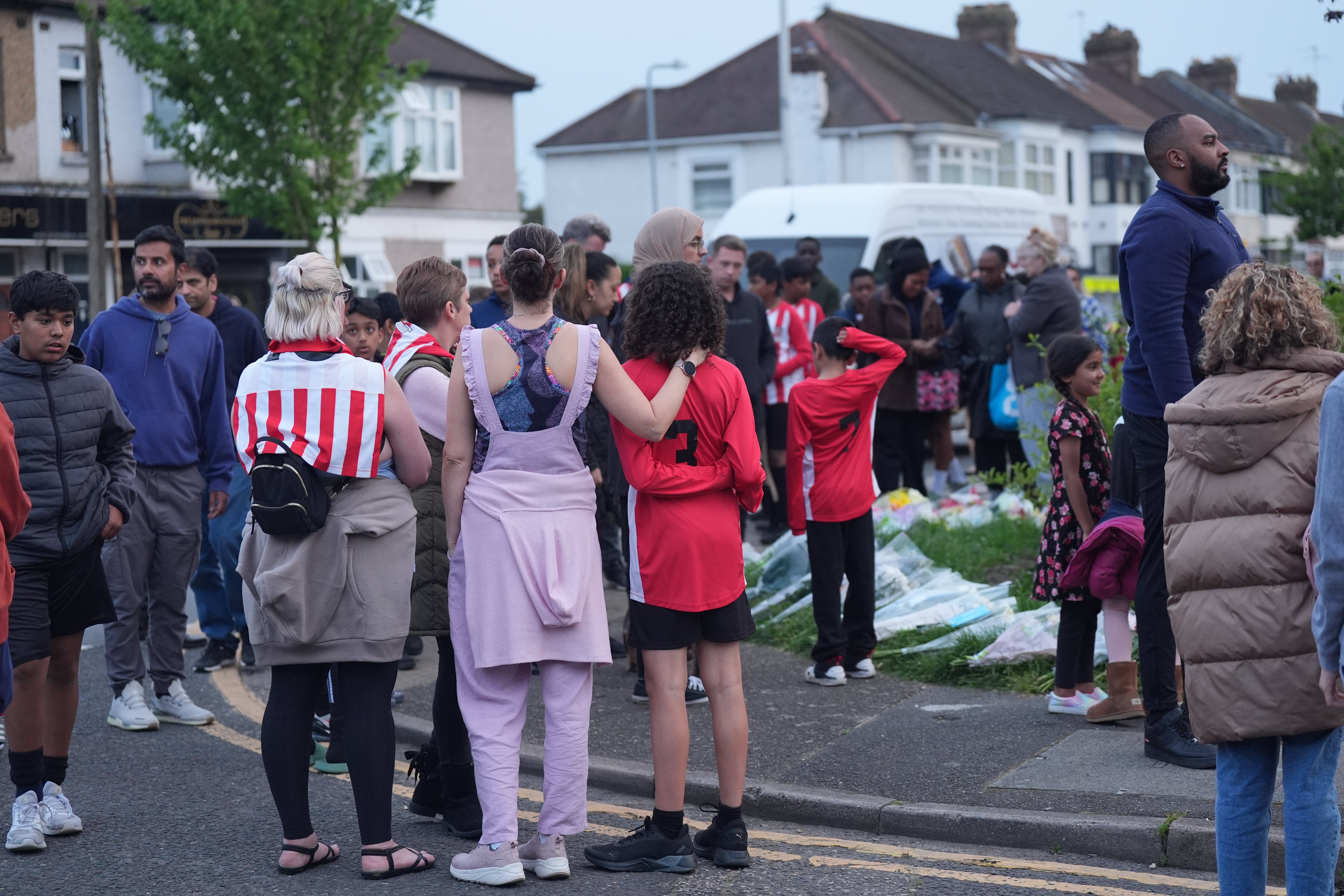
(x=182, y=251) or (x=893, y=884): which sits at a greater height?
(x=182, y=251)

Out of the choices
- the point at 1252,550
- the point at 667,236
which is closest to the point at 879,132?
the point at 667,236

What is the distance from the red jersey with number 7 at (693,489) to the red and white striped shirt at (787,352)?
5.72m

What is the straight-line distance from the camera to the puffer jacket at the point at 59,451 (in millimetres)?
5188

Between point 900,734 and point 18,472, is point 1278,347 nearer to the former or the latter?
point 900,734

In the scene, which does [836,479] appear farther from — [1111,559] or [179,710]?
[179,710]

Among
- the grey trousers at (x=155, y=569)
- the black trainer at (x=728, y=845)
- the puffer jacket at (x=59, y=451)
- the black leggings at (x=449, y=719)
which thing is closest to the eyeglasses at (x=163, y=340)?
the grey trousers at (x=155, y=569)

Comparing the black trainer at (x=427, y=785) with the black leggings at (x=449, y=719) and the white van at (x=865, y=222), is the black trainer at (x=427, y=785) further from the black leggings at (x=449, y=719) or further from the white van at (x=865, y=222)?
the white van at (x=865, y=222)

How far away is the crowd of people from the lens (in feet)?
12.2

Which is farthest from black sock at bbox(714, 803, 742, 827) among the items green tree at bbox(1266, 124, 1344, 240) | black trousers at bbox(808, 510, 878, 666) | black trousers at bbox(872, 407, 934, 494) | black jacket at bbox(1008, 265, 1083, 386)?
green tree at bbox(1266, 124, 1344, 240)

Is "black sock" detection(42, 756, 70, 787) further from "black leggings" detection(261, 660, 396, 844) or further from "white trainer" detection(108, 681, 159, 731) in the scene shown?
"white trainer" detection(108, 681, 159, 731)

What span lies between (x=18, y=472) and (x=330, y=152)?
2088cm

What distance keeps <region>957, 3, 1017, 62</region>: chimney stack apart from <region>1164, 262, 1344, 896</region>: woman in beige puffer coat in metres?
51.9

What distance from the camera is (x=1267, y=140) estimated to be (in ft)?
202

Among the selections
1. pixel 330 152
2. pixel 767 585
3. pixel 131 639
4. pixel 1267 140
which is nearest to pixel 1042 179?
pixel 1267 140
